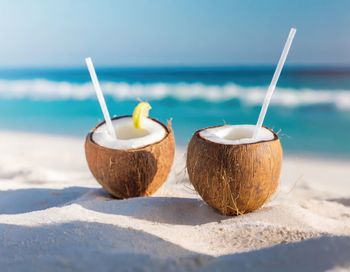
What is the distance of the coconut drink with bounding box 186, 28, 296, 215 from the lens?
3062mm

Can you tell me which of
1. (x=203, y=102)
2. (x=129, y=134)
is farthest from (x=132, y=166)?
(x=203, y=102)

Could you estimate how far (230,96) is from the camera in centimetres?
1550

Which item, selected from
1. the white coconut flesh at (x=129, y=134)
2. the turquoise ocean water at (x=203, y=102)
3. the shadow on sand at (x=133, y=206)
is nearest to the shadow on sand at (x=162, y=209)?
the shadow on sand at (x=133, y=206)

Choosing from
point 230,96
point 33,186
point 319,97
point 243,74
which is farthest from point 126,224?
point 243,74

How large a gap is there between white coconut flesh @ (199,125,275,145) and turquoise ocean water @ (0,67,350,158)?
3717mm

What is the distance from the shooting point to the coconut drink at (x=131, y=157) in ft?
11.6

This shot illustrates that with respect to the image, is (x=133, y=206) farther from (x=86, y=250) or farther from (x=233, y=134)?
(x=86, y=250)

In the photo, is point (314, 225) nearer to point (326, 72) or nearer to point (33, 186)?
→ point (33, 186)

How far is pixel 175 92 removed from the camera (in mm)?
16906

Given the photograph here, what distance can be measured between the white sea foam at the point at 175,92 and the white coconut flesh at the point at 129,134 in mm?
8901

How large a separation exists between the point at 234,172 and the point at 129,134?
1.16 metres

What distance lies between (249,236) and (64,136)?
22.0ft

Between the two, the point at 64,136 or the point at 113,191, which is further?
the point at 64,136

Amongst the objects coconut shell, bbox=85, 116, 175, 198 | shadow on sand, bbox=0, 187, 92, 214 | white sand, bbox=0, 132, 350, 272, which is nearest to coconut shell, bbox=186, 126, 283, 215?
white sand, bbox=0, 132, 350, 272
